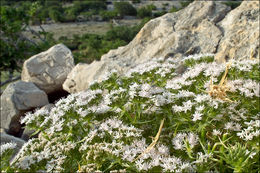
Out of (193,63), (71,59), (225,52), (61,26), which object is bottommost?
(61,26)

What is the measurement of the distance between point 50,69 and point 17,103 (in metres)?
1.69

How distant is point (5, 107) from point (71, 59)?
97.7 inches

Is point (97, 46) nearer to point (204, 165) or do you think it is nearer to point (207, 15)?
point (207, 15)

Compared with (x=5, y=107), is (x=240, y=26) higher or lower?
higher

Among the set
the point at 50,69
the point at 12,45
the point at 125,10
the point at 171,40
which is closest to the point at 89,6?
the point at 125,10

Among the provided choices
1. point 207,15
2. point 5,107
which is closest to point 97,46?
point 5,107

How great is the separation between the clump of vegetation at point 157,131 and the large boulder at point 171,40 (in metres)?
2.46

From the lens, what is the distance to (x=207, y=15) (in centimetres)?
579

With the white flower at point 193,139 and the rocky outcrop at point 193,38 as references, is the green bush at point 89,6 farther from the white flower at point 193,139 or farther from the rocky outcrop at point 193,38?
the white flower at point 193,139

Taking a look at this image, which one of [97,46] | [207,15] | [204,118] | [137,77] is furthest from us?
[97,46]

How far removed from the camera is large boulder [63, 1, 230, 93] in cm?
527

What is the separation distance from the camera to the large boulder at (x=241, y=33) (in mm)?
4684

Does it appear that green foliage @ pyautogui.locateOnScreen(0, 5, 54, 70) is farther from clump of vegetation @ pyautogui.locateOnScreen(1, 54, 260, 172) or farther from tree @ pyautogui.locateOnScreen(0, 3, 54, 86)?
clump of vegetation @ pyautogui.locateOnScreen(1, 54, 260, 172)

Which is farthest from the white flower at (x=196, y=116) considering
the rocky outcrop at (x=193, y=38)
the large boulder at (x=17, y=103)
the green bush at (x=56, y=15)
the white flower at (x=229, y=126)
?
the green bush at (x=56, y=15)
